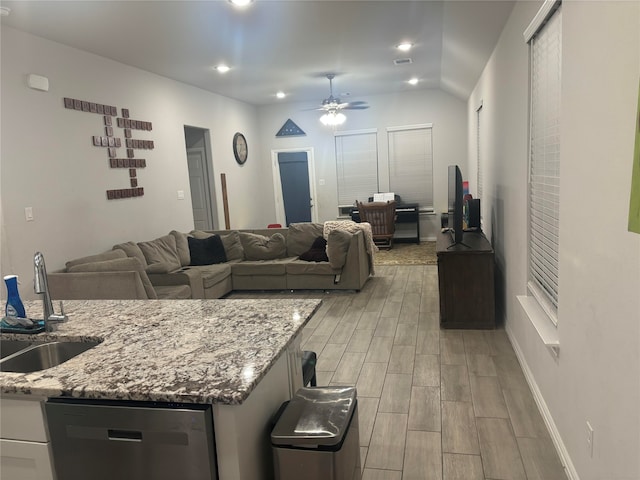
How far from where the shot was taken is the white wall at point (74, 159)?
3760 millimetres

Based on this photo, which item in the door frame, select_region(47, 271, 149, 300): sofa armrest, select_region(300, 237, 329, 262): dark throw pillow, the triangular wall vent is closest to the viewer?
select_region(47, 271, 149, 300): sofa armrest

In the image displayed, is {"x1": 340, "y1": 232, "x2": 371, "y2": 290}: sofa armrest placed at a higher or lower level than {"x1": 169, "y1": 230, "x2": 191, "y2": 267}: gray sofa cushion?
lower

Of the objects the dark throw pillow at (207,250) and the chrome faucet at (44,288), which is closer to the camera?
the chrome faucet at (44,288)

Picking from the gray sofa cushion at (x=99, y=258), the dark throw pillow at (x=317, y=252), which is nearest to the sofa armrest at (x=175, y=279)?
the gray sofa cushion at (x=99, y=258)

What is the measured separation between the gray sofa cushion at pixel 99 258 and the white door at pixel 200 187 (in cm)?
280

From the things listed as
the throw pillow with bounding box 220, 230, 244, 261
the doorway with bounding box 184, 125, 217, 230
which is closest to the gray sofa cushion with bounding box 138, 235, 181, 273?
the throw pillow with bounding box 220, 230, 244, 261

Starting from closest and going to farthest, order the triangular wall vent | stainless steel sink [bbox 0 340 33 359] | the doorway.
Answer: stainless steel sink [bbox 0 340 33 359] → the doorway → the triangular wall vent

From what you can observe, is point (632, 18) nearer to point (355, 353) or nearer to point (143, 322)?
point (143, 322)

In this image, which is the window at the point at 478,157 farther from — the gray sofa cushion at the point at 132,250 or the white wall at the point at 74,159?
the gray sofa cushion at the point at 132,250

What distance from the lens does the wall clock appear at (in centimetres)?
799

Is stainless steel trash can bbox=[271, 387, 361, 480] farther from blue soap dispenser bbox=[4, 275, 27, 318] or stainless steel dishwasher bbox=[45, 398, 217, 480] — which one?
blue soap dispenser bbox=[4, 275, 27, 318]

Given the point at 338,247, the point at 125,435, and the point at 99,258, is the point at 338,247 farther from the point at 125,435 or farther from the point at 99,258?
the point at 125,435

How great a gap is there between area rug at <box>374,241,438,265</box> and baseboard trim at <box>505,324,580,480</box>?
347 cm

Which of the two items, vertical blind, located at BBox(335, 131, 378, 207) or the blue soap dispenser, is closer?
the blue soap dispenser
